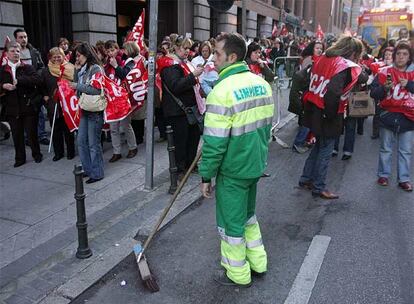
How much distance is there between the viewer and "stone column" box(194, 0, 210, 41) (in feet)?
59.5

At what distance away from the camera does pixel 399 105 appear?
5.73 m

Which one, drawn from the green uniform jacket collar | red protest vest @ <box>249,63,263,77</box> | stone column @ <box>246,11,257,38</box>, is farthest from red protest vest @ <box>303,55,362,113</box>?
stone column @ <box>246,11,257,38</box>

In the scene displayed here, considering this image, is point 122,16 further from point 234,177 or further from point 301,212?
point 234,177

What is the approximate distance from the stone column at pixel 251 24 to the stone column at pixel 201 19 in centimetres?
694

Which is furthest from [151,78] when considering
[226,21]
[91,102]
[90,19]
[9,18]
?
[226,21]

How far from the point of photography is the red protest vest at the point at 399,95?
18.6 feet

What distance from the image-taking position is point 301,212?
5219mm

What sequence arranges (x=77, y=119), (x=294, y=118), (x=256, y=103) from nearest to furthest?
(x=256, y=103)
(x=77, y=119)
(x=294, y=118)

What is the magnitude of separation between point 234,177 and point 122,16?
15.1 meters

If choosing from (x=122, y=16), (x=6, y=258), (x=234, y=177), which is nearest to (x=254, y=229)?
(x=234, y=177)

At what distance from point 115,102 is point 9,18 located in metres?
4.37

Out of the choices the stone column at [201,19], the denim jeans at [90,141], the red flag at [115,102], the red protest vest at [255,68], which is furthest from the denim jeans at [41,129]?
the stone column at [201,19]

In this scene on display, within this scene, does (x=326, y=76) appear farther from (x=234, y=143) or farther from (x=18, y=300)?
(x=18, y=300)

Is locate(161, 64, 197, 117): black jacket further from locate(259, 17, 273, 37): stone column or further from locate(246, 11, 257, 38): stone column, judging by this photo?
locate(259, 17, 273, 37): stone column
